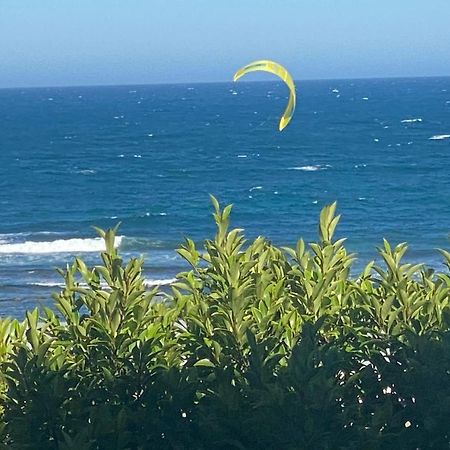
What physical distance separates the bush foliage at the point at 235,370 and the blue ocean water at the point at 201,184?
39.5 feet

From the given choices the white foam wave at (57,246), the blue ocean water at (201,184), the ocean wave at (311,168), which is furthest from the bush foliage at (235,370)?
the ocean wave at (311,168)

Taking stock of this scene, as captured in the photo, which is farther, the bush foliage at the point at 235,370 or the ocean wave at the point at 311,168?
the ocean wave at the point at 311,168

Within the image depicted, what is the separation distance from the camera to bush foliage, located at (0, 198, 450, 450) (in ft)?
12.4

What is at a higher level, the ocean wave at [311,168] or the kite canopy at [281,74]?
the ocean wave at [311,168]

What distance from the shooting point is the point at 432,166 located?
49812 mm

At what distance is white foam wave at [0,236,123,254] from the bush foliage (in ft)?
79.9

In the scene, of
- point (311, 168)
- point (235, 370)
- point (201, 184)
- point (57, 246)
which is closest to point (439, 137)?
point (311, 168)

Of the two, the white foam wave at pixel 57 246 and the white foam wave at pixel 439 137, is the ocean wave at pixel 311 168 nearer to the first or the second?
the white foam wave at pixel 439 137

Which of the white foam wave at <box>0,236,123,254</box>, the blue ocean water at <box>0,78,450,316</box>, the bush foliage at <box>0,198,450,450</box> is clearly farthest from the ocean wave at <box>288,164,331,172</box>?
the bush foliage at <box>0,198,450,450</box>

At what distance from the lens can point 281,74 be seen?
3312 mm

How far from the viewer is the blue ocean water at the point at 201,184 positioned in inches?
1155

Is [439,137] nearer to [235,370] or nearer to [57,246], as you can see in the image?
[57,246]

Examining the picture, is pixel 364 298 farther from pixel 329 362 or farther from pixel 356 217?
pixel 356 217

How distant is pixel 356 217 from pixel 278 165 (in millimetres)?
17014
